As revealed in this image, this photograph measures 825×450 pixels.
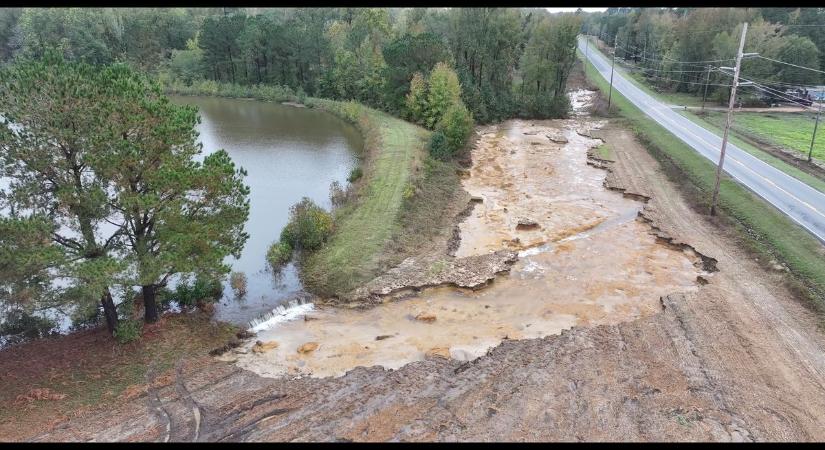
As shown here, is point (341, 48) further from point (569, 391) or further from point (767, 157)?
point (569, 391)

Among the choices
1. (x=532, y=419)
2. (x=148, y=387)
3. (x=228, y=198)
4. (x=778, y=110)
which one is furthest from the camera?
(x=778, y=110)

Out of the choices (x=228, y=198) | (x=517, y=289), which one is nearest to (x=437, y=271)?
(x=517, y=289)

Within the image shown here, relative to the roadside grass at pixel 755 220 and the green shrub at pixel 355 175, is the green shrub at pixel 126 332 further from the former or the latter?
the roadside grass at pixel 755 220

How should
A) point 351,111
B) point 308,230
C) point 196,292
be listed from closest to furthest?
point 196,292 < point 308,230 < point 351,111

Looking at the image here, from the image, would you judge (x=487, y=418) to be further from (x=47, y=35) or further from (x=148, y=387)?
(x=47, y=35)

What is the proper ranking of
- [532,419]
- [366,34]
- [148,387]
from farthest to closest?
[366,34], [148,387], [532,419]

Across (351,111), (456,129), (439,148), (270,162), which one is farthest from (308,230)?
(351,111)

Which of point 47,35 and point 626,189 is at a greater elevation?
point 47,35
